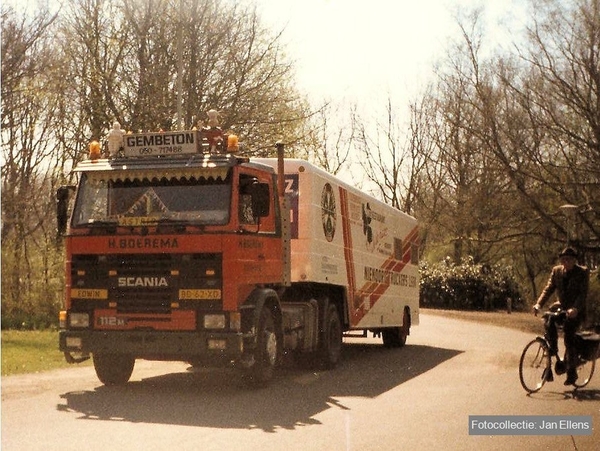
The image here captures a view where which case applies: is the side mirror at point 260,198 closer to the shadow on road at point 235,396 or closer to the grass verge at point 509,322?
the shadow on road at point 235,396

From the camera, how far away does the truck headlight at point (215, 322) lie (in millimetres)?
11469

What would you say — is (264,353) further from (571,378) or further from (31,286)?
(31,286)

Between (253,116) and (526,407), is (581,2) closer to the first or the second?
(253,116)

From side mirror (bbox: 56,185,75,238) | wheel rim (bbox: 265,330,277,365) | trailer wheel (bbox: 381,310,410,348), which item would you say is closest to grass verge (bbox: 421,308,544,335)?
trailer wheel (bbox: 381,310,410,348)

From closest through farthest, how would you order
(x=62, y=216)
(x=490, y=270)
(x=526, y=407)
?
1. (x=526, y=407)
2. (x=62, y=216)
3. (x=490, y=270)

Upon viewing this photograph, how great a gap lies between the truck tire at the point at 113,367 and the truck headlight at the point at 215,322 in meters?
1.80

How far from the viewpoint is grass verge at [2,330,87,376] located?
15.5 m

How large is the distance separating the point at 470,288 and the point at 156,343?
3641 centimetres

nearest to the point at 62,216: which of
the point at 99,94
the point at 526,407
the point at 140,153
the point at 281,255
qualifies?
the point at 140,153

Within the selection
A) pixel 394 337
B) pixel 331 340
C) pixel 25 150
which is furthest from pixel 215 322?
pixel 25 150

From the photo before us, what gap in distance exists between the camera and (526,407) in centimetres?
1062

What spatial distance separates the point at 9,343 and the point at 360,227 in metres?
8.07

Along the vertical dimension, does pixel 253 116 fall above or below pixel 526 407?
above

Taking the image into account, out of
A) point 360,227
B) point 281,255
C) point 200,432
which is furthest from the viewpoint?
point 360,227
